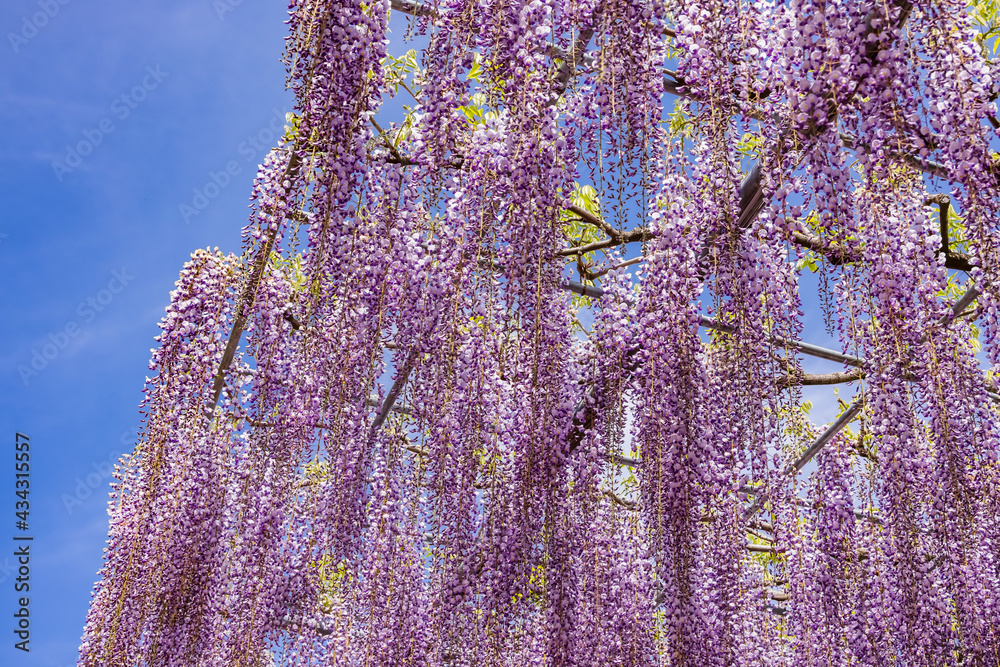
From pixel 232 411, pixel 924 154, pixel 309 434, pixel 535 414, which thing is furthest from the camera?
pixel 232 411

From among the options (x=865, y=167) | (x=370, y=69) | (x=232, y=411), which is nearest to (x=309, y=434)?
(x=232, y=411)

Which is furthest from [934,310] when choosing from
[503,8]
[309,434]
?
[309,434]

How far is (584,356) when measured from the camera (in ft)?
15.7

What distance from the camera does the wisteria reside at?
9.85ft

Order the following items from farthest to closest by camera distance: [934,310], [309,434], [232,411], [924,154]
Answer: [232,411], [309,434], [934,310], [924,154]

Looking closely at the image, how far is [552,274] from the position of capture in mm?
3334

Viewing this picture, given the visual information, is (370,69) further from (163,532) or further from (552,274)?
(163,532)

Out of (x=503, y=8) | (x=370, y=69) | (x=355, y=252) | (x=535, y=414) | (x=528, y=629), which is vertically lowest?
(x=528, y=629)

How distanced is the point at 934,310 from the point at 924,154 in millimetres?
1744

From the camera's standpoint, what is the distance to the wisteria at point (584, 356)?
3002 millimetres

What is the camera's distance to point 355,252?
11.5 ft

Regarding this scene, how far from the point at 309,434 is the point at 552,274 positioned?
2.50m

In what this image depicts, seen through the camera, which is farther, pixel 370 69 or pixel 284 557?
pixel 284 557

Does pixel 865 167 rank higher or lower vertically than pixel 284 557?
higher
